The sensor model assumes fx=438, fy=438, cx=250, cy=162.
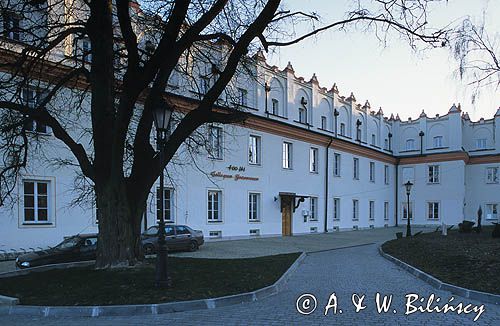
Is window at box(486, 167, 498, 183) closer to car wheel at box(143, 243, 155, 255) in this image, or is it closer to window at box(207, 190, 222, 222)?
window at box(207, 190, 222, 222)

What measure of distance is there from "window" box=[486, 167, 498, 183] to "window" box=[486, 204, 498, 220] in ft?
8.83

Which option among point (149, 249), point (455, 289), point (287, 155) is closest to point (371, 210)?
point (287, 155)

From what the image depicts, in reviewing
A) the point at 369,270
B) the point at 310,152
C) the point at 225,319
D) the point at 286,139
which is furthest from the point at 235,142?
the point at 225,319

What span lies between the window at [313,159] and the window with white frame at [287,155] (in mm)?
2761

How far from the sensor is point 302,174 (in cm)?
3338

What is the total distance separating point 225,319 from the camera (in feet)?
25.7

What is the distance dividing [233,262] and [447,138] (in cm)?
3970

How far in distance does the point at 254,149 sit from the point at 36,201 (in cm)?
1463

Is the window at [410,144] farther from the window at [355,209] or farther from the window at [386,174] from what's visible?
the window at [355,209]

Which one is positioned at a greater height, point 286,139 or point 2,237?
point 286,139

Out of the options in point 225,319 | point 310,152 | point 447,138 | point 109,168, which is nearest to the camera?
point 225,319

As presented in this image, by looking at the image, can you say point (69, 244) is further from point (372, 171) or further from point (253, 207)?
point (372, 171)

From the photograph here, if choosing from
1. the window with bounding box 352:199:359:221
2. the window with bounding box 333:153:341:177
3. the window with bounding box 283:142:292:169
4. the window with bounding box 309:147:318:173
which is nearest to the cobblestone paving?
the window with bounding box 283:142:292:169

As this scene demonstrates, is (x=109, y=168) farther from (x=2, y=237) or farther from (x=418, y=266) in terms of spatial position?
(x=418, y=266)
